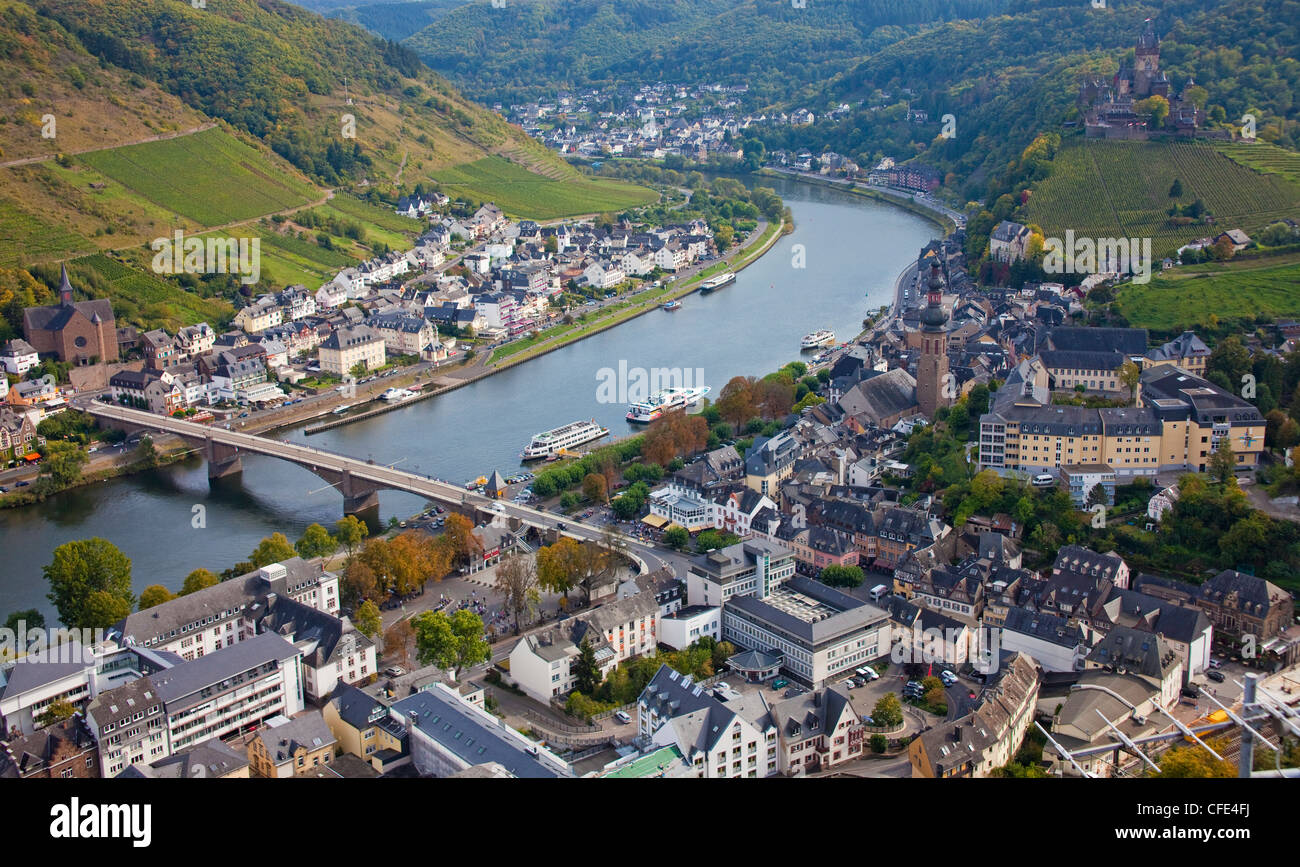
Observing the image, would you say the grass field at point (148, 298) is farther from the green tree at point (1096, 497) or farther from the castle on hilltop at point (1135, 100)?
the castle on hilltop at point (1135, 100)

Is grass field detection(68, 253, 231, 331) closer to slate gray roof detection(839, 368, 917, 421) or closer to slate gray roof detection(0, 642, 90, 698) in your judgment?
slate gray roof detection(839, 368, 917, 421)

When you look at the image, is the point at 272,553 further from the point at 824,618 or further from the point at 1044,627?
the point at 1044,627

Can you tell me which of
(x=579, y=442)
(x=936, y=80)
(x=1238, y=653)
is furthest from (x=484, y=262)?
(x=936, y=80)

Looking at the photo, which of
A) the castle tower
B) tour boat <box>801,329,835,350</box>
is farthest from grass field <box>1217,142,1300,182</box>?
tour boat <box>801,329,835,350</box>

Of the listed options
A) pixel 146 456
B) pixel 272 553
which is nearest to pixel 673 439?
pixel 272 553

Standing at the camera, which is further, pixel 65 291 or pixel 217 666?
pixel 65 291
